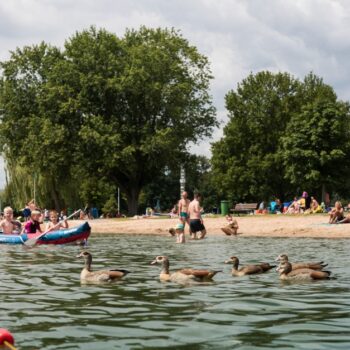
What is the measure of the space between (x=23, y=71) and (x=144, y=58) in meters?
10.5

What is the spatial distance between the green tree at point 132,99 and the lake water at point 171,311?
3485 centimetres

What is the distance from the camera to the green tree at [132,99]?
5000 cm

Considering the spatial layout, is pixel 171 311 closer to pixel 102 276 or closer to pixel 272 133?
pixel 102 276

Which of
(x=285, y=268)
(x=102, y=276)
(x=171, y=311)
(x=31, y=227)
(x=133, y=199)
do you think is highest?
(x=133, y=199)

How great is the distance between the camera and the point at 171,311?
914 cm

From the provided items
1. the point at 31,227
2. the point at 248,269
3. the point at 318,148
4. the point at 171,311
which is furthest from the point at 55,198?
the point at 171,311

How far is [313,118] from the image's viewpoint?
57.5 m

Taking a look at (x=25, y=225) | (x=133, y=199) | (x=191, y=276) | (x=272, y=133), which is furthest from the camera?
(x=272, y=133)

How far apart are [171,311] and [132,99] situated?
44.1 m

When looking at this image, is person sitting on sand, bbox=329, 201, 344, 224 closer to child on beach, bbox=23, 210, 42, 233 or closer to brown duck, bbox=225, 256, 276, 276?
child on beach, bbox=23, 210, 42, 233

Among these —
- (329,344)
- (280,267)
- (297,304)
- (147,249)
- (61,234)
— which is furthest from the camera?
(61,234)

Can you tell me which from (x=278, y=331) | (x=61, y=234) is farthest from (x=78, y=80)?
(x=278, y=331)

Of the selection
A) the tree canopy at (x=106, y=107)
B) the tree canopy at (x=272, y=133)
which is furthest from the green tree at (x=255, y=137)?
the tree canopy at (x=106, y=107)

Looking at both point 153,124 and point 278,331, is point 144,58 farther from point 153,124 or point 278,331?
point 278,331
